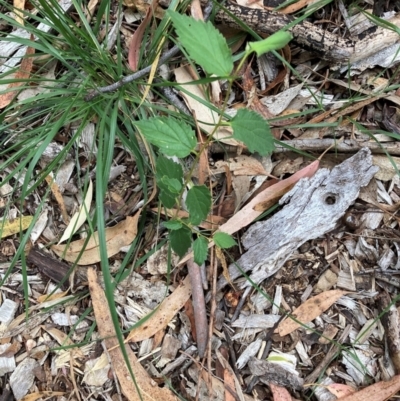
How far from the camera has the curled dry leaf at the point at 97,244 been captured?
4.23 ft

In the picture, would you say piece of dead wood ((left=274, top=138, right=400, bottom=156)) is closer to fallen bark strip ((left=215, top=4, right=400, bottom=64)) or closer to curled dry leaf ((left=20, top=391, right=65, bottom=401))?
fallen bark strip ((left=215, top=4, right=400, bottom=64))

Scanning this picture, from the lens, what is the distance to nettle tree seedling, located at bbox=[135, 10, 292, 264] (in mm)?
784

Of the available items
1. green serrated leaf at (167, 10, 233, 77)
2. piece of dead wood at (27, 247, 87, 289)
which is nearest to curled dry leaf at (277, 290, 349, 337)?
piece of dead wood at (27, 247, 87, 289)

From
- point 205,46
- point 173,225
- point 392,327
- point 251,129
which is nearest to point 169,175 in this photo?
point 173,225

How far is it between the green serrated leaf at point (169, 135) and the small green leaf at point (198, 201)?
88mm

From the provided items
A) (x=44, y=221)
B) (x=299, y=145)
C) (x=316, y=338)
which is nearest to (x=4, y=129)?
(x=44, y=221)

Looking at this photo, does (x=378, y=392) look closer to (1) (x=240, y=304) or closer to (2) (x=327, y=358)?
(2) (x=327, y=358)

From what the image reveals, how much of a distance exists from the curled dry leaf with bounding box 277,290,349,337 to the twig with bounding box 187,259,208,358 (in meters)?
0.21

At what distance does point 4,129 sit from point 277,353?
1022 mm

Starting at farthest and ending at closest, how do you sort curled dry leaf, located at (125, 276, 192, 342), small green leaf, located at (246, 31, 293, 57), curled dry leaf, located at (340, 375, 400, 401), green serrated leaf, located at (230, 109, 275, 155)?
curled dry leaf, located at (125, 276, 192, 342), curled dry leaf, located at (340, 375, 400, 401), green serrated leaf, located at (230, 109, 275, 155), small green leaf, located at (246, 31, 293, 57)

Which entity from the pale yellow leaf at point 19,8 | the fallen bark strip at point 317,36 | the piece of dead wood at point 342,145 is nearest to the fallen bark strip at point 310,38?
the fallen bark strip at point 317,36

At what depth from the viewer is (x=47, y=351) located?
4.25ft

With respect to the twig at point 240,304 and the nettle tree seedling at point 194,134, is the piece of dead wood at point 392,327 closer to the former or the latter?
the twig at point 240,304

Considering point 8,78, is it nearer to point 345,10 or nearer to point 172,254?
point 172,254
